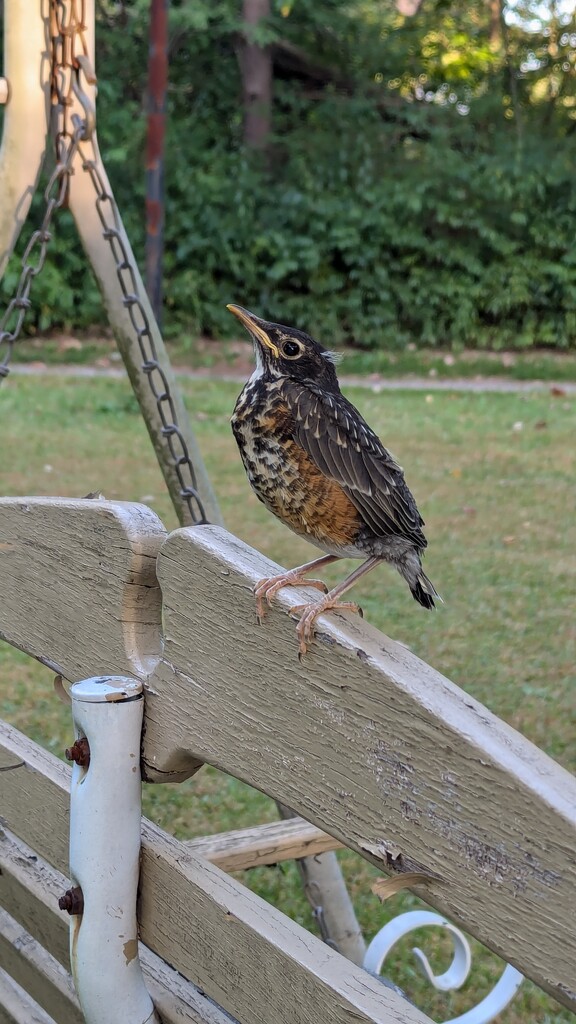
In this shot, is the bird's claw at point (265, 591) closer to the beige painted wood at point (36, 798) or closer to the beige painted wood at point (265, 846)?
the beige painted wood at point (36, 798)

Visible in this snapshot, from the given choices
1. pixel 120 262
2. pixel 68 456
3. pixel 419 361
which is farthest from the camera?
pixel 419 361

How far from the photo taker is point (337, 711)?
1041mm

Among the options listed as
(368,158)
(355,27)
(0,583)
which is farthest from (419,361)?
(0,583)

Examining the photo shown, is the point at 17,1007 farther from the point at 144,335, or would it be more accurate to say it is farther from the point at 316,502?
the point at 144,335

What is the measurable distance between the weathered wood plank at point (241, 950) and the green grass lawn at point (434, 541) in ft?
5.18

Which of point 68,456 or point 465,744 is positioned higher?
point 465,744

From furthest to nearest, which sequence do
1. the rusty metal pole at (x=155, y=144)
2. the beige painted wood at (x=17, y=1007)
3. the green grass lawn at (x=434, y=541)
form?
the rusty metal pole at (x=155, y=144) → the green grass lawn at (x=434, y=541) → the beige painted wood at (x=17, y=1007)

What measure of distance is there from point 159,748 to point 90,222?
5.16 feet

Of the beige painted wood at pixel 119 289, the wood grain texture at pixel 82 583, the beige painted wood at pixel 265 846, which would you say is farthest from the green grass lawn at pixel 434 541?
the wood grain texture at pixel 82 583

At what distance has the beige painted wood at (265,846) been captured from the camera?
2.51 meters

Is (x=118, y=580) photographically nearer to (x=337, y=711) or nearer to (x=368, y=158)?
(x=337, y=711)

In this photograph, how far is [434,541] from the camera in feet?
18.9

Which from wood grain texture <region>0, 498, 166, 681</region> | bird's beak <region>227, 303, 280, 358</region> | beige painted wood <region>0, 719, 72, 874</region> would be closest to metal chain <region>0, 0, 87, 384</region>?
bird's beak <region>227, 303, 280, 358</region>

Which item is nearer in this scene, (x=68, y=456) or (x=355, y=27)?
(x=68, y=456)
